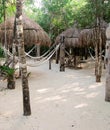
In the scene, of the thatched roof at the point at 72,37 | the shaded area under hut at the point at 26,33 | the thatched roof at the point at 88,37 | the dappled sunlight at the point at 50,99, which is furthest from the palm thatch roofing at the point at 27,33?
the dappled sunlight at the point at 50,99

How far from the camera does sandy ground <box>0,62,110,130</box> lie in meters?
4.20

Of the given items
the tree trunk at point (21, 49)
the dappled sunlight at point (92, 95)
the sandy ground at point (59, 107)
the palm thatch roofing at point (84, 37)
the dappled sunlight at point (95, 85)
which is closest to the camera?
the sandy ground at point (59, 107)

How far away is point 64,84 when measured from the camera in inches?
290

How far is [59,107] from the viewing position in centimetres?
508

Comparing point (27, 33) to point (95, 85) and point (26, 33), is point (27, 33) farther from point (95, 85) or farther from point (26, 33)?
point (95, 85)

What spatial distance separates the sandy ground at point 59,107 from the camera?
420cm

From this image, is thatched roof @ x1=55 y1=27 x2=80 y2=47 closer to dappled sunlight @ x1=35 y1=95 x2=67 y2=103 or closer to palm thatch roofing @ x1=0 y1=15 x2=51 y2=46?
palm thatch roofing @ x1=0 y1=15 x2=51 y2=46

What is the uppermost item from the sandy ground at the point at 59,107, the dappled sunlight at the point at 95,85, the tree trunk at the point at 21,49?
the tree trunk at the point at 21,49

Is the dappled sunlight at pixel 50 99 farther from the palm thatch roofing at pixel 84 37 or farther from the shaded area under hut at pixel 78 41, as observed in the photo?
the palm thatch roofing at pixel 84 37

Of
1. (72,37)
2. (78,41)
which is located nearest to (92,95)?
(78,41)

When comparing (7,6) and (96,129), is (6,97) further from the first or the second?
(7,6)

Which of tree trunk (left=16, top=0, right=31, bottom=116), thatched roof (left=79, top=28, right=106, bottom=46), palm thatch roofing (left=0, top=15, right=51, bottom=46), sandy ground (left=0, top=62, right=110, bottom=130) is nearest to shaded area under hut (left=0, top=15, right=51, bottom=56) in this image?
palm thatch roofing (left=0, top=15, right=51, bottom=46)

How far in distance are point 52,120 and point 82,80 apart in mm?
3669

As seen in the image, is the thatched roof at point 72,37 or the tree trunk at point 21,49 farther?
the thatched roof at point 72,37
